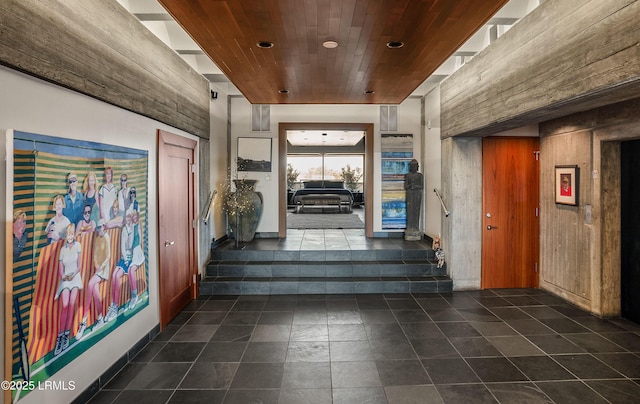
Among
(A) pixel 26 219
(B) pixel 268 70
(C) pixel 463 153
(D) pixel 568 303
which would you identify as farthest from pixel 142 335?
(D) pixel 568 303

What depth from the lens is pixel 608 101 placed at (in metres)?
2.83

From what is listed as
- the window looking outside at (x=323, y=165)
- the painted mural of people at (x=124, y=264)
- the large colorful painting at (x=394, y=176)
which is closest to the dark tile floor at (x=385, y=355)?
the painted mural of people at (x=124, y=264)

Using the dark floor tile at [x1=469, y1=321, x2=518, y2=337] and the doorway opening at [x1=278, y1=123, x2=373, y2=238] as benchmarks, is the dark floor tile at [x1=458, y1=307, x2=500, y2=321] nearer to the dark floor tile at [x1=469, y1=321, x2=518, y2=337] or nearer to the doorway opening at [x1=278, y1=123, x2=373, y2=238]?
the dark floor tile at [x1=469, y1=321, x2=518, y2=337]

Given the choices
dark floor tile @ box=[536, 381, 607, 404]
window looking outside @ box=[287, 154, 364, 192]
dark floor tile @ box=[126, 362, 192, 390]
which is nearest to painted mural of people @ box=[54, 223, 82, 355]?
dark floor tile @ box=[126, 362, 192, 390]

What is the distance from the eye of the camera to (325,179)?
1514 centimetres

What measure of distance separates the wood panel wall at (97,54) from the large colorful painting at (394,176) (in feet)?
12.4

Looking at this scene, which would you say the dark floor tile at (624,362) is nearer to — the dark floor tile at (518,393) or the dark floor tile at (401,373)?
the dark floor tile at (518,393)

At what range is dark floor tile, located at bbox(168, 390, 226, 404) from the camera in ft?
8.43

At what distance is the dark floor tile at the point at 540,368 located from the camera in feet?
9.38

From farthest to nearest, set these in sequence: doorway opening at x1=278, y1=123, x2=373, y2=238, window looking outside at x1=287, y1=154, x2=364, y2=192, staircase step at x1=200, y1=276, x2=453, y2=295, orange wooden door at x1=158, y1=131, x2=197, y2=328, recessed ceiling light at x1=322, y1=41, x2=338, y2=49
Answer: window looking outside at x1=287, y1=154, x2=364, y2=192, doorway opening at x1=278, y1=123, x2=373, y2=238, staircase step at x1=200, y1=276, x2=453, y2=295, orange wooden door at x1=158, y1=131, x2=197, y2=328, recessed ceiling light at x1=322, y1=41, x2=338, y2=49

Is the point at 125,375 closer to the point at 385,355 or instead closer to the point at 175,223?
the point at 175,223

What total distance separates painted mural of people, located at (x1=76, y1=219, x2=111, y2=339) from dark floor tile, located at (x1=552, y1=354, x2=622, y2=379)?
387cm

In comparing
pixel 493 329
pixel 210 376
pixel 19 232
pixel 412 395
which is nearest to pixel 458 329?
pixel 493 329

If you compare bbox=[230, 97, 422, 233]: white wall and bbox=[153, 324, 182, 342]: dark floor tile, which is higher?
bbox=[230, 97, 422, 233]: white wall
